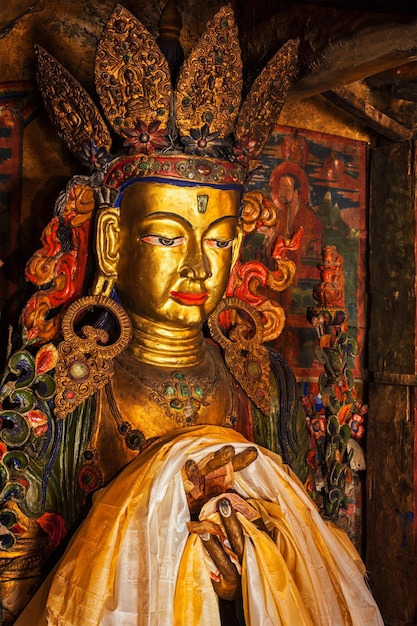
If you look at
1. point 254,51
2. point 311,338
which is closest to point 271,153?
point 254,51

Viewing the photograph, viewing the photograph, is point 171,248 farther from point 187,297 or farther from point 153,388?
point 153,388

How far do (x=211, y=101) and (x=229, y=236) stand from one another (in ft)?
1.56

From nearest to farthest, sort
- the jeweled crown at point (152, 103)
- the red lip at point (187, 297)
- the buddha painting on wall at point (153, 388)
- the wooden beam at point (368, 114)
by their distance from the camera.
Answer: the buddha painting on wall at point (153, 388)
the jeweled crown at point (152, 103)
the red lip at point (187, 297)
the wooden beam at point (368, 114)

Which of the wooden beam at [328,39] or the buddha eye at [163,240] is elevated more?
the wooden beam at [328,39]

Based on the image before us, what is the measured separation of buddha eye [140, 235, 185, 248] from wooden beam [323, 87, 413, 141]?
116cm

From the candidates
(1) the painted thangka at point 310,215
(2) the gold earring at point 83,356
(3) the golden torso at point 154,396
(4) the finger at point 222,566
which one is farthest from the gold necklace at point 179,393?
(1) the painted thangka at point 310,215

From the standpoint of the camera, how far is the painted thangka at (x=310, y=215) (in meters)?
4.35

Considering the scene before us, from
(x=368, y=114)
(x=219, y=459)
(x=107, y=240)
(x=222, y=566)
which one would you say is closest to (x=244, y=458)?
(x=219, y=459)

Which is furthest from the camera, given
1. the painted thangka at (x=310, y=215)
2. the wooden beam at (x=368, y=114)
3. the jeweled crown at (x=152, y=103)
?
the painted thangka at (x=310, y=215)

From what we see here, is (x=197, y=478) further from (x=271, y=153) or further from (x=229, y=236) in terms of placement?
(x=271, y=153)

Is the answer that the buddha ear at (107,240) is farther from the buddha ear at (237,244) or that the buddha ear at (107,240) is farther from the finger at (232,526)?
the finger at (232,526)

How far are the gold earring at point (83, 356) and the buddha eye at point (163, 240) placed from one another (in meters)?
0.26

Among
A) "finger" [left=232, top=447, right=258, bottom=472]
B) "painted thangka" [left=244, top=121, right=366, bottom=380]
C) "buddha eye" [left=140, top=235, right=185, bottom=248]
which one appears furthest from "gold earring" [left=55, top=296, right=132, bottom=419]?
"painted thangka" [left=244, top=121, right=366, bottom=380]

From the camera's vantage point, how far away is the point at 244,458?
3.16 metres
